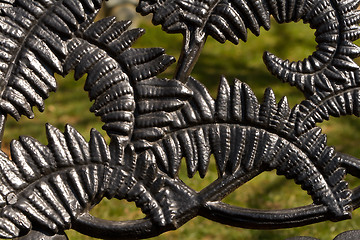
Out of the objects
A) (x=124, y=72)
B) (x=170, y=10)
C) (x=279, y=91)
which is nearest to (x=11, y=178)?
(x=124, y=72)

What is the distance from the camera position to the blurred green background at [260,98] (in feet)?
8.31

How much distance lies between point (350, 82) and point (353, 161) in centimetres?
14

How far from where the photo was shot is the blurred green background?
2.53m

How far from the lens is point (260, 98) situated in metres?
3.26

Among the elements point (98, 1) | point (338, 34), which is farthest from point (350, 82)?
point (98, 1)

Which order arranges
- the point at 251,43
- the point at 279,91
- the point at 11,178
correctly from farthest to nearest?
the point at 251,43, the point at 279,91, the point at 11,178

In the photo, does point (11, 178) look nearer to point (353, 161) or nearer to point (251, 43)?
point (353, 161)

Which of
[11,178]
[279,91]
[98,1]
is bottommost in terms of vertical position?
[11,178]

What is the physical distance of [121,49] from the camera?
36.4 inches

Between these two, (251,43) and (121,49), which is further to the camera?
(251,43)

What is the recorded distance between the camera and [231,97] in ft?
3.13

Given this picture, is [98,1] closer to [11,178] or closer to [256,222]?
[11,178]

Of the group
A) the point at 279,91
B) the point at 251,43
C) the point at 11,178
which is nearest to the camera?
the point at 11,178

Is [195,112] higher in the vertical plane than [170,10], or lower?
lower
